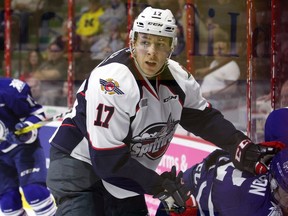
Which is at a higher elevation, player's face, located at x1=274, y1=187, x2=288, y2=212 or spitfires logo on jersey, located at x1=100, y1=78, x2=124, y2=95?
spitfires logo on jersey, located at x1=100, y1=78, x2=124, y2=95

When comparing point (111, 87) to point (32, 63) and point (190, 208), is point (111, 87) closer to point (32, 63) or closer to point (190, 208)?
point (190, 208)

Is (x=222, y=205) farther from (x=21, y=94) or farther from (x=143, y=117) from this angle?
(x=21, y=94)

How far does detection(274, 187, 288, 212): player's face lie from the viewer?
2.00 metres

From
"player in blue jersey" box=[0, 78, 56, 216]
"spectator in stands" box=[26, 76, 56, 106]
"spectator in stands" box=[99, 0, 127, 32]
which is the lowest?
"player in blue jersey" box=[0, 78, 56, 216]

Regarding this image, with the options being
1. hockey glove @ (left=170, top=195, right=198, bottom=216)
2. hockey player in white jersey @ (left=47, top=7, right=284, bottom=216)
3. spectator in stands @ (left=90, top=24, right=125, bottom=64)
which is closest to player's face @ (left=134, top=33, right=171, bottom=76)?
hockey player in white jersey @ (left=47, top=7, right=284, bottom=216)

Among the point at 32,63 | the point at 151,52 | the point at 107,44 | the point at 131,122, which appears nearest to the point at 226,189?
the point at 131,122

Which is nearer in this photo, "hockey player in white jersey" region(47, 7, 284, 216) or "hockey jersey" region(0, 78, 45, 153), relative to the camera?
"hockey player in white jersey" region(47, 7, 284, 216)

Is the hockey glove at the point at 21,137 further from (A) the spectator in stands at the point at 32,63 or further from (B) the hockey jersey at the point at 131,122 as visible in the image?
(B) the hockey jersey at the point at 131,122

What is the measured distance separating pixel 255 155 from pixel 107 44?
661 mm

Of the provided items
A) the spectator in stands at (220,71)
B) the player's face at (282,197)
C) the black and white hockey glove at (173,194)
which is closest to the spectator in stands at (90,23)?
the spectator in stands at (220,71)

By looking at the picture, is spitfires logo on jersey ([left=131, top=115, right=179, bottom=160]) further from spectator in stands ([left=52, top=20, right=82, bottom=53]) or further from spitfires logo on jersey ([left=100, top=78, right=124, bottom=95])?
spectator in stands ([left=52, top=20, right=82, bottom=53])

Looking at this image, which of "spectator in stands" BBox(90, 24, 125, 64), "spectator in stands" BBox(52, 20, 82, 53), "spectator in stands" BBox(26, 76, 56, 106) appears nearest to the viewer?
"spectator in stands" BBox(90, 24, 125, 64)

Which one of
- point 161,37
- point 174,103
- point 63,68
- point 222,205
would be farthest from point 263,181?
point 63,68

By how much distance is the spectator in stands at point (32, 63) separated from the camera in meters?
3.06
